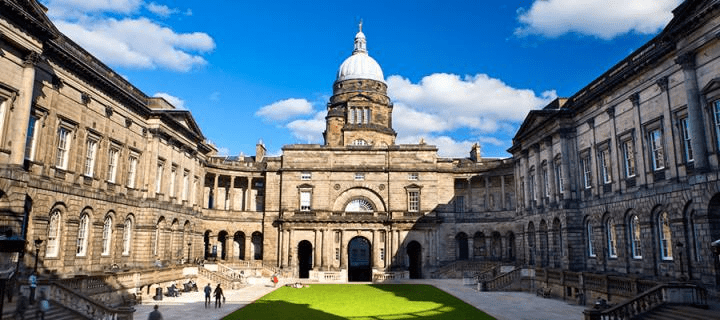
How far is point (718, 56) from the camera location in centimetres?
1977

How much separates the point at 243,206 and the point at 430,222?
21.0 m

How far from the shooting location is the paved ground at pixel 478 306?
77.9 ft

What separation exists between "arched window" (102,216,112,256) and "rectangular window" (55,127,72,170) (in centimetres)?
505

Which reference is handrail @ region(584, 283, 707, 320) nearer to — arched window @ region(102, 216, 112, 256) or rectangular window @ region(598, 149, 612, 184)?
rectangular window @ region(598, 149, 612, 184)

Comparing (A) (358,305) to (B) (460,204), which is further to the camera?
(B) (460,204)

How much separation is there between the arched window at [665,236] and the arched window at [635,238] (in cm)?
161

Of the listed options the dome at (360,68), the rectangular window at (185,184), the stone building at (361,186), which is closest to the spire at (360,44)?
Result: the dome at (360,68)

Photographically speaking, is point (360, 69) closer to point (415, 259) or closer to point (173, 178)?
point (415, 259)

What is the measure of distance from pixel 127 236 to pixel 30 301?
46.8 ft

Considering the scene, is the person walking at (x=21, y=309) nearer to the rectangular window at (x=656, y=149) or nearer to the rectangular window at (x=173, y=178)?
the rectangular window at (x=173, y=178)

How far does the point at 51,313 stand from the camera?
18859 millimetres

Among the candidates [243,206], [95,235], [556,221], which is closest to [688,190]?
[556,221]

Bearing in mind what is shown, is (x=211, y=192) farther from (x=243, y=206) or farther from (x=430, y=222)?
(x=430, y=222)

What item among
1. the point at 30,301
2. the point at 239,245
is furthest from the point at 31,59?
the point at 239,245
